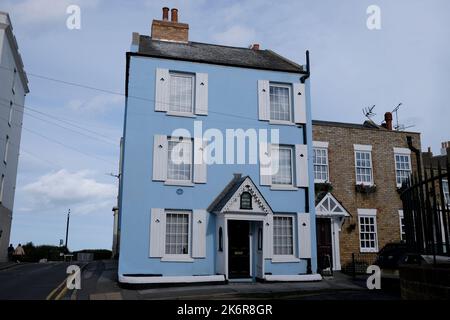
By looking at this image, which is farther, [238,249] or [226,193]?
[226,193]

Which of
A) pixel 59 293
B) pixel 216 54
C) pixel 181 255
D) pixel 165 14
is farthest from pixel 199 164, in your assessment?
A: pixel 165 14

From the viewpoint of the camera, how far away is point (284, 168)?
18734mm

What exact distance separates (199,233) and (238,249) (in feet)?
5.82

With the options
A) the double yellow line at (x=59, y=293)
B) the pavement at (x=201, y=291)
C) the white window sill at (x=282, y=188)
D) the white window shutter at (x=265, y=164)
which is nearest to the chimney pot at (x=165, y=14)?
the white window shutter at (x=265, y=164)

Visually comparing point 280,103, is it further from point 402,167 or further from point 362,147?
point 402,167

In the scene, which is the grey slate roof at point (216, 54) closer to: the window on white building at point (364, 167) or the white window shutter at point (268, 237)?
the window on white building at point (364, 167)

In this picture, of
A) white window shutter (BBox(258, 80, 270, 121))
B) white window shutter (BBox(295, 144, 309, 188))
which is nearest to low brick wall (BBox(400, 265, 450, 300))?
white window shutter (BBox(295, 144, 309, 188))

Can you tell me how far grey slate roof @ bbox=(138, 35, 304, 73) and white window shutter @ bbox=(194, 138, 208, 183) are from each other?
3.79 m

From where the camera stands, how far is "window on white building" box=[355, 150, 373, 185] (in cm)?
2238

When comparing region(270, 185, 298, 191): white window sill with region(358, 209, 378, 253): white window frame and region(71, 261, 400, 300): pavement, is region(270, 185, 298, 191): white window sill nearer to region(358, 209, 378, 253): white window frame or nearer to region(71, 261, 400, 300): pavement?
region(71, 261, 400, 300): pavement

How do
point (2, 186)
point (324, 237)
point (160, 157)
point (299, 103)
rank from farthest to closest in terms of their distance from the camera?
point (2, 186) < point (324, 237) < point (299, 103) < point (160, 157)

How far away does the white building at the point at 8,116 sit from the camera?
27.8 meters

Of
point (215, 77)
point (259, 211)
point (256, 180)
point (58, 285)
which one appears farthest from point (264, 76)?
point (58, 285)
